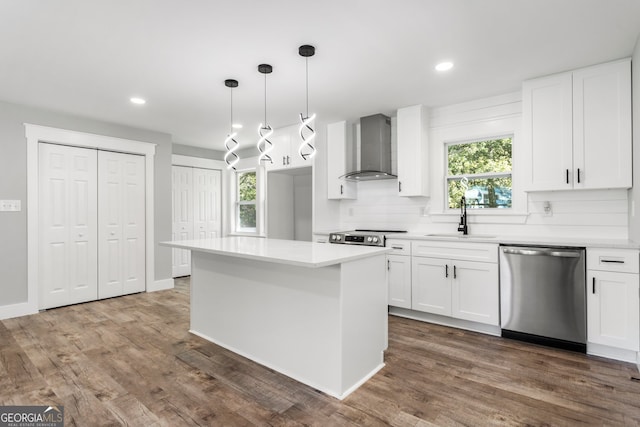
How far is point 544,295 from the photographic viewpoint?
9.41 feet

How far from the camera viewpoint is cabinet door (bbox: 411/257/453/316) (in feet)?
11.2

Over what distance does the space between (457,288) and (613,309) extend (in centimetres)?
117

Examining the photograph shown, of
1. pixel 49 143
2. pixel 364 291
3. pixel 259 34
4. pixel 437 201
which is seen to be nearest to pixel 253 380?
pixel 364 291

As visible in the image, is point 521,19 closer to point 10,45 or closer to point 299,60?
point 299,60

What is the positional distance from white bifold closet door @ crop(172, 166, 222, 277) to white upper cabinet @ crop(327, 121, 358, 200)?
2.88 metres

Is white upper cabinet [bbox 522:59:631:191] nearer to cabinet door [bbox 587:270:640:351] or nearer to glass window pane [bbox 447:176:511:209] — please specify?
glass window pane [bbox 447:176:511:209]

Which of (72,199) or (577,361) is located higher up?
(72,199)

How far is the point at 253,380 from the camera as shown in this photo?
92.6 inches

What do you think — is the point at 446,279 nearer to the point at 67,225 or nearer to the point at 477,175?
the point at 477,175

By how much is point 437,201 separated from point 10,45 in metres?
4.18

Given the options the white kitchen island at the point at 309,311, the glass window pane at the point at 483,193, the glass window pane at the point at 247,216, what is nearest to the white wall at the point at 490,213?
the glass window pane at the point at 483,193

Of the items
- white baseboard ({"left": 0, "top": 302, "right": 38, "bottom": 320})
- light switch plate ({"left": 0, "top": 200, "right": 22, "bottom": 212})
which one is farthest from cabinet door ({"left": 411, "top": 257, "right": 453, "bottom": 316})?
light switch plate ({"left": 0, "top": 200, "right": 22, "bottom": 212})

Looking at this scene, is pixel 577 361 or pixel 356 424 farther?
pixel 577 361

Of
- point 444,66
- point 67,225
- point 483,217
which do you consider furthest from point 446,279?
point 67,225
